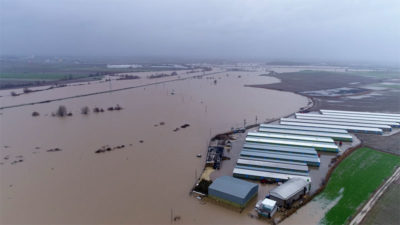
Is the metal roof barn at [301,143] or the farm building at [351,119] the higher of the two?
the farm building at [351,119]

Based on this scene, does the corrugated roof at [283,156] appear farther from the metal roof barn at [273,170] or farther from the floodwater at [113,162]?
the floodwater at [113,162]

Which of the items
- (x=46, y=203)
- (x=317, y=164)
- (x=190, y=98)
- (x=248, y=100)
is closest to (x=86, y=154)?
(x=46, y=203)

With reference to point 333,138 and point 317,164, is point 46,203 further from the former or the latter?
point 333,138

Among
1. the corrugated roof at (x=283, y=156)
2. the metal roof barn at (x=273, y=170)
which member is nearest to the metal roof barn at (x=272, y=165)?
the metal roof barn at (x=273, y=170)

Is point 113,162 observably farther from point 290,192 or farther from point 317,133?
point 317,133

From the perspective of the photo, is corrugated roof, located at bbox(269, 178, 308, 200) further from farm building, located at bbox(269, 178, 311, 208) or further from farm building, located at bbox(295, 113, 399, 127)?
farm building, located at bbox(295, 113, 399, 127)

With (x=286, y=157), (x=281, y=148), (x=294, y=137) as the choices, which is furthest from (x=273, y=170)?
(x=294, y=137)
